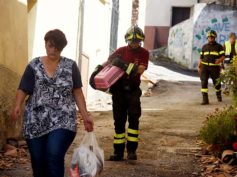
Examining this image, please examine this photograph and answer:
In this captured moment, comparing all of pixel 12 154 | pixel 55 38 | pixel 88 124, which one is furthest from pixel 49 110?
pixel 12 154

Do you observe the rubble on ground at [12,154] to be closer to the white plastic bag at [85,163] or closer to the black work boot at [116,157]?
the black work boot at [116,157]

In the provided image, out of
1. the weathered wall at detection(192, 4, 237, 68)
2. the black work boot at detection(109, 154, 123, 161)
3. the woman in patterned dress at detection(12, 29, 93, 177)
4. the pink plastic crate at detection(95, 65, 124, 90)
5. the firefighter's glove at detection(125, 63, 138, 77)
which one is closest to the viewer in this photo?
the woman in patterned dress at detection(12, 29, 93, 177)

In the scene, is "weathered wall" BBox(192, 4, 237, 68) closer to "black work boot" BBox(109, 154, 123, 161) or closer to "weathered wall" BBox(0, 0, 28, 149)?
"weathered wall" BBox(0, 0, 28, 149)

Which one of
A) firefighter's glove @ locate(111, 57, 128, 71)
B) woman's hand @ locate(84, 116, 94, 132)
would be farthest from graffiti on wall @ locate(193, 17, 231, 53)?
woman's hand @ locate(84, 116, 94, 132)

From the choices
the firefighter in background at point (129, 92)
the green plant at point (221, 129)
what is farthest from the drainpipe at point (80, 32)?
the firefighter in background at point (129, 92)

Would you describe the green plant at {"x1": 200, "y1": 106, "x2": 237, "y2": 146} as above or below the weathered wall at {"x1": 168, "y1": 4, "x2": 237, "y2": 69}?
below

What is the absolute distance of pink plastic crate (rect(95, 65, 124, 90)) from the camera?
634 cm

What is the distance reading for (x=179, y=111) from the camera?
40.6ft

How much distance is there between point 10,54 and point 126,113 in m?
1.87

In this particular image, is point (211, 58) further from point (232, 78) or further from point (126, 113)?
point (126, 113)

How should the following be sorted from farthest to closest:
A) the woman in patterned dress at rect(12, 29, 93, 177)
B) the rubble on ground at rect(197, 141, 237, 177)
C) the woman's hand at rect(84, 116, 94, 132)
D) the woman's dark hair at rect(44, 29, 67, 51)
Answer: the rubble on ground at rect(197, 141, 237, 177), the woman's hand at rect(84, 116, 94, 132), the woman's dark hair at rect(44, 29, 67, 51), the woman in patterned dress at rect(12, 29, 93, 177)

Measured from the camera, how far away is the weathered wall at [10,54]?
23.1ft

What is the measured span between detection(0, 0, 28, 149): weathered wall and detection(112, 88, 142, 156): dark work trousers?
1.54m

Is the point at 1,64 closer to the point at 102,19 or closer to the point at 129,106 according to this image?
the point at 129,106
